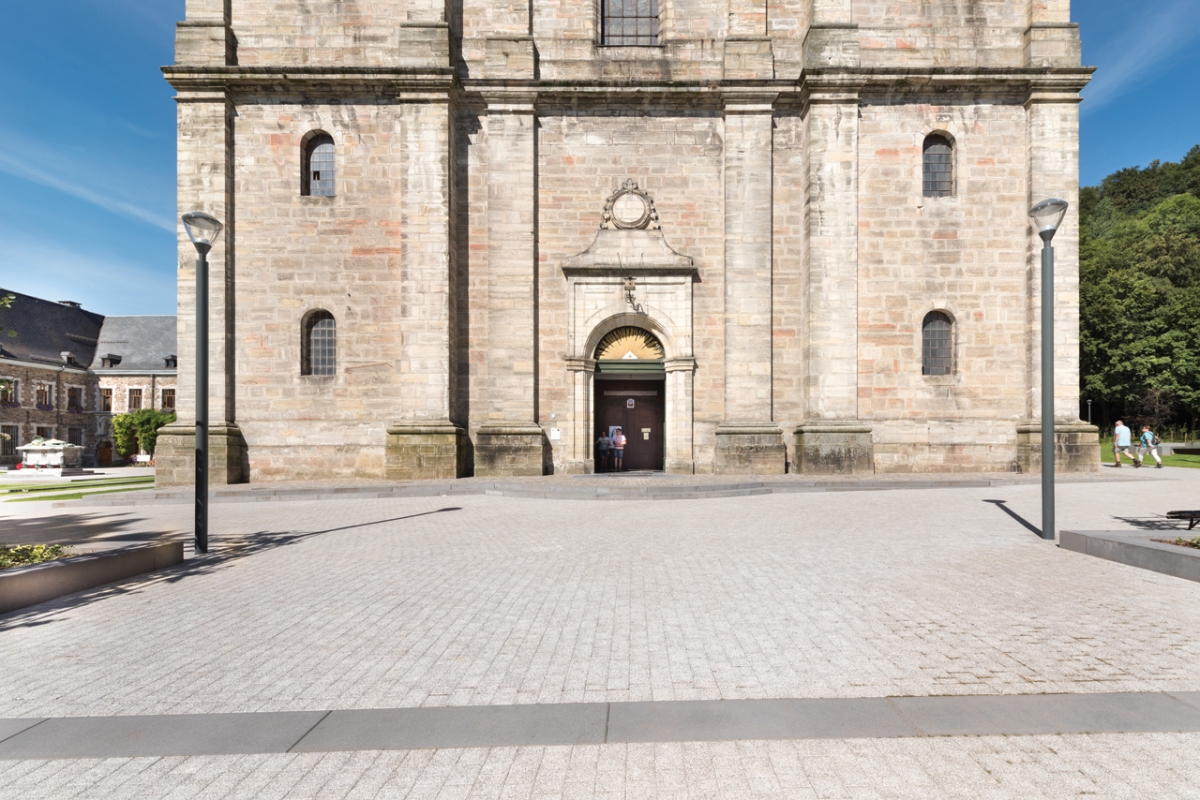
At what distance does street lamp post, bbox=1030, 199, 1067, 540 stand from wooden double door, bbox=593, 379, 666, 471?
38.1ft

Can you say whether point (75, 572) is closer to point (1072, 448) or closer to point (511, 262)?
point (511, 262)

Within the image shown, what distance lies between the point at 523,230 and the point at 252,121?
8.37 metres

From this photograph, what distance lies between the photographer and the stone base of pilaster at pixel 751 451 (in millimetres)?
17953

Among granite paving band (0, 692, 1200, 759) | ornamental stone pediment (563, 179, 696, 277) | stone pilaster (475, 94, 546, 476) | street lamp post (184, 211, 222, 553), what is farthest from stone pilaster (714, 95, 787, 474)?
granite paving band (0, 692, 1200, 759)

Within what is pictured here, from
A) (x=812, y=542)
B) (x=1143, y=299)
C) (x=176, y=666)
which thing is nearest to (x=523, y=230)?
(x=812, y=542)

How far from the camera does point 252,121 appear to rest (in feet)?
60.1

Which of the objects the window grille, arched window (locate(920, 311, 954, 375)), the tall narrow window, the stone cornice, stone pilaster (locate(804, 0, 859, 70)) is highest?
the tall narrow window

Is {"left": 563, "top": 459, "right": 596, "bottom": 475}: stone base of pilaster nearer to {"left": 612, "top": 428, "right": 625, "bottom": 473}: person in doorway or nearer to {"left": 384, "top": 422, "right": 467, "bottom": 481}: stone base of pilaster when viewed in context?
{"left": 612, "top": 428, "right": 625, "bottom": 473}: person in doorway

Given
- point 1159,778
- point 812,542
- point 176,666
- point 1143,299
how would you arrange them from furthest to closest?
point 1143,299 → point 812,542 → point 176,666 → point 1159,778

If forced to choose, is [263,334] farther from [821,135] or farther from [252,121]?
[821,135]

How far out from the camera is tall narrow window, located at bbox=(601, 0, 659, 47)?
1967 cm

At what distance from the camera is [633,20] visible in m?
19.7

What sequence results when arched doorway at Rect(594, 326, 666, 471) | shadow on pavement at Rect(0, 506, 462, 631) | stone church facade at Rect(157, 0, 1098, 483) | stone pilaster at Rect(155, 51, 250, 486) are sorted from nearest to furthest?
shadow on pavement at Rect(0, 506, 462, 631), stone pilaster at Rect(155, 51, 250, 486), stone church facade at Rect(157, 0, 1098, 483), arched doorway at Rect(594, 326, 666, 471)

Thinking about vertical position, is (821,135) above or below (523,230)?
above
